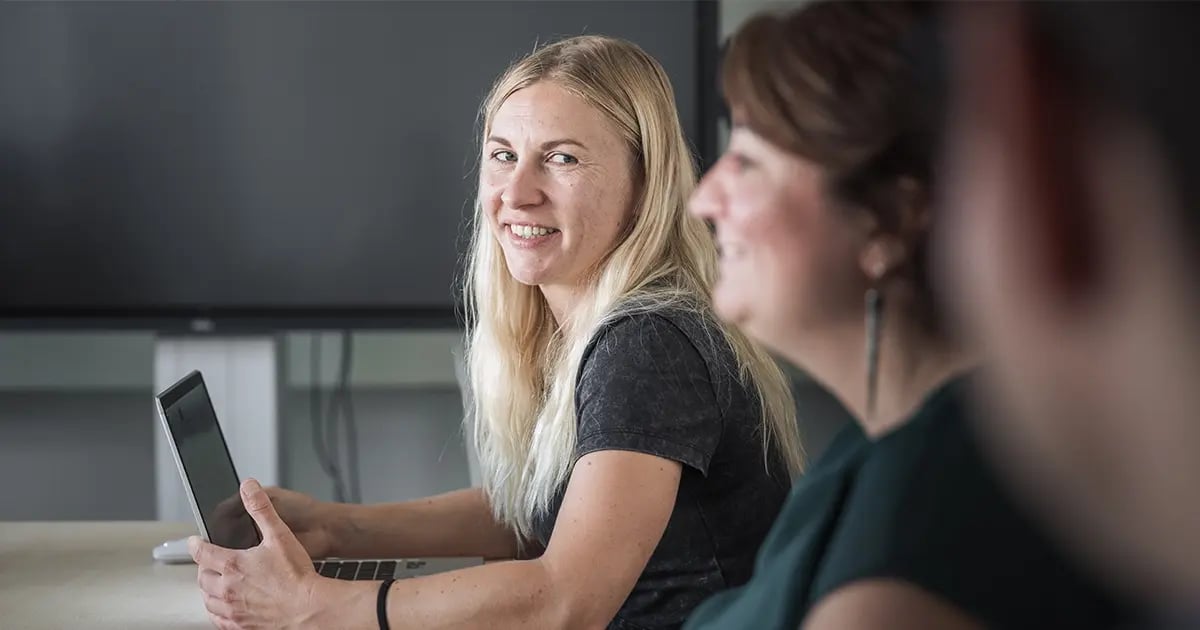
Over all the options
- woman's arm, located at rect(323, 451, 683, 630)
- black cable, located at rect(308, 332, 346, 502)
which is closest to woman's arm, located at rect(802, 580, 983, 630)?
woman's arm, located at rect(323, 451, 683, 630)

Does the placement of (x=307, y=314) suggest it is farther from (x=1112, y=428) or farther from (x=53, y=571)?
(x=1112, y=428)

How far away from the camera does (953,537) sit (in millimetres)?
700

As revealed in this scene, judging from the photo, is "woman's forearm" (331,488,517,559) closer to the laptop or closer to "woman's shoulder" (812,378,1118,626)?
the laptop

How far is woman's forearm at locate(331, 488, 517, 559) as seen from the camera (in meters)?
1.84

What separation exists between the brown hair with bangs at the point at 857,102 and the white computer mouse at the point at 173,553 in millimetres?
1222

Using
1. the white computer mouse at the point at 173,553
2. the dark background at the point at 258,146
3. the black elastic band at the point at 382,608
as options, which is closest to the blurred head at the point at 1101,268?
the black elastic band at the point at 382,608

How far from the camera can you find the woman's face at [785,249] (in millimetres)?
849

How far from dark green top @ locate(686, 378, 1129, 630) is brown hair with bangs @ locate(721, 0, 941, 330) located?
10 cm

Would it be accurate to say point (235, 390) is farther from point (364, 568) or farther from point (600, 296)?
point (600, 296)

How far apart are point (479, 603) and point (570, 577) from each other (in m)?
0.09

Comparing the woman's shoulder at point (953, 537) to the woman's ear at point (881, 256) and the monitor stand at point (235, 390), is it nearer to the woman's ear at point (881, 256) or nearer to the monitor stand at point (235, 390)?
the woman's ear at point (881, 256)

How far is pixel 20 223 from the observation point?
115 inches

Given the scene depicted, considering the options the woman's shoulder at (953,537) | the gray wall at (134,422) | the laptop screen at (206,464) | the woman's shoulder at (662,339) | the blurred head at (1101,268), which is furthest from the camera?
the gray wall at (134,422)

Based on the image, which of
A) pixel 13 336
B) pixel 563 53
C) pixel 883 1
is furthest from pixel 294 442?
pixel 883 1
